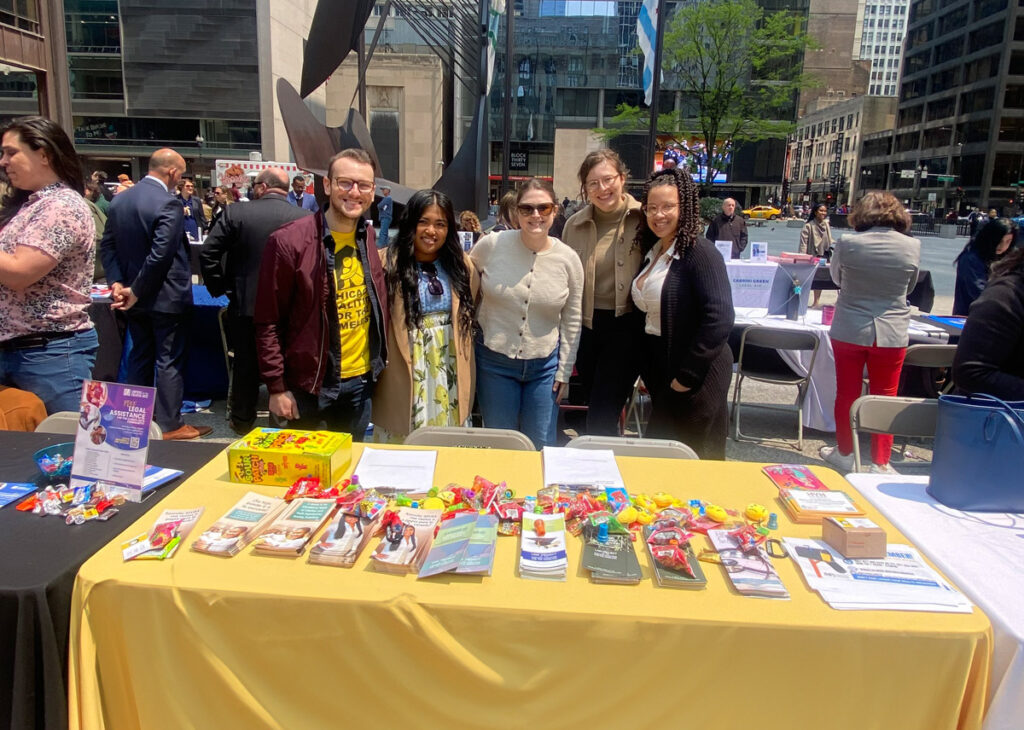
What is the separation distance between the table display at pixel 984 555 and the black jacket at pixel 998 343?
16.1 inches

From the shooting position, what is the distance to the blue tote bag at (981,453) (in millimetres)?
1693

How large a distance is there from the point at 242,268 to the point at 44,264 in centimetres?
208

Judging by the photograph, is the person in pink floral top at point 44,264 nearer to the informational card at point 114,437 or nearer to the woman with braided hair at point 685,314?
the informational card at point 114,437

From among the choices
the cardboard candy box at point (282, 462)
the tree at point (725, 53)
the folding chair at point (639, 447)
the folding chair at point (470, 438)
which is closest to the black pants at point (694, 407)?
the folding chair at point (639, 447)

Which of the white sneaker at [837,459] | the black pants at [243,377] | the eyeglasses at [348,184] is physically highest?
the eyeglasses at [348,184]

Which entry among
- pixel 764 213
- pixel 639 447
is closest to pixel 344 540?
pixel 639 447

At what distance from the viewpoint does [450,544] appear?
58.9 inches

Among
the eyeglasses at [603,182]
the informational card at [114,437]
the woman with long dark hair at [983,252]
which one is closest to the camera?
the informational card at [114,437]

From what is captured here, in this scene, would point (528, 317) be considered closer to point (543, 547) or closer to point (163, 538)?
point (543, 547)

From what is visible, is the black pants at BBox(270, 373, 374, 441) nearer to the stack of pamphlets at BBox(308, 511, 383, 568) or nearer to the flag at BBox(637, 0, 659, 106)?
the stack of pamphlets at BBox(308, 511, 383, 568)

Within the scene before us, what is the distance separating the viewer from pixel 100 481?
174 centimetres

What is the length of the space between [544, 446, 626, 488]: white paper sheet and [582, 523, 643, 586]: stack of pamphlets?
A: 1.03ft

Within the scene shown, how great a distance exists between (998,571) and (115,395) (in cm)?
222

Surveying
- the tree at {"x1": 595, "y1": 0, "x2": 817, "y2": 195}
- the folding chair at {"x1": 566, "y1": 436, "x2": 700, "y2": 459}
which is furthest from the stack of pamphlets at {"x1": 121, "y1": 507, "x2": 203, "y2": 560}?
the tree at {"x1": 595, "y1": 0, "x2": 817, "y2": 195}
